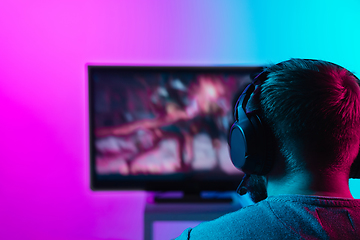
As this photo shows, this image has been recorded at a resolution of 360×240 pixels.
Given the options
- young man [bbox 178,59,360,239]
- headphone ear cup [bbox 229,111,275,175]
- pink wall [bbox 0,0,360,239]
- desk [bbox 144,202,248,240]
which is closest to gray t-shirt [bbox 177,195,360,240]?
young man [bbox 178,59,360,239]

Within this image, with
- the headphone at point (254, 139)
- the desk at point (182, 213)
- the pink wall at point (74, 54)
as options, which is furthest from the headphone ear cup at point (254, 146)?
the pink wall at point (74, 54)

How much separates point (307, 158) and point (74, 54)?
1.56 meters

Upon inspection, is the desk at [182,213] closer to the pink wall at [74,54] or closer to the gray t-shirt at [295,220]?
the pink wall at [74,54]

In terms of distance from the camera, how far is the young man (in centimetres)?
53

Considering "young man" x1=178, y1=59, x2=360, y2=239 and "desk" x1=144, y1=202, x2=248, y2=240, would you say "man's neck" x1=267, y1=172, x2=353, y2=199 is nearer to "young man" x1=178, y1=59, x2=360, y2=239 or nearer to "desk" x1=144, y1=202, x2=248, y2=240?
"young man" x1=178, y1=59, x2=360, y2=239

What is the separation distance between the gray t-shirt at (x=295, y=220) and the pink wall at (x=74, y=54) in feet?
4.17

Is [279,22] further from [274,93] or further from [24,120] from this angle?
[24,120]

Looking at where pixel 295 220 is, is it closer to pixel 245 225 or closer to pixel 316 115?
pixel 245 225

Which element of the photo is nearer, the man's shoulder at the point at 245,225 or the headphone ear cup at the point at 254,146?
the man's shoulder at the point at 245,225

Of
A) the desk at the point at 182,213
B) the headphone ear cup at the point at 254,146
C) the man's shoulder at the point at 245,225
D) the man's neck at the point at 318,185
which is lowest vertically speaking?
the desk at the point at 182,213

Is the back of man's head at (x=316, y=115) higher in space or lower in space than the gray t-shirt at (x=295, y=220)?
higher

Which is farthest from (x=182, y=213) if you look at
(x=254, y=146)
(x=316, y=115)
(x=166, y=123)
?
(x=316, y=115)

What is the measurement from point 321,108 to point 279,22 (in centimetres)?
135

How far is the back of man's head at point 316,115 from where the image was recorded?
58cm
